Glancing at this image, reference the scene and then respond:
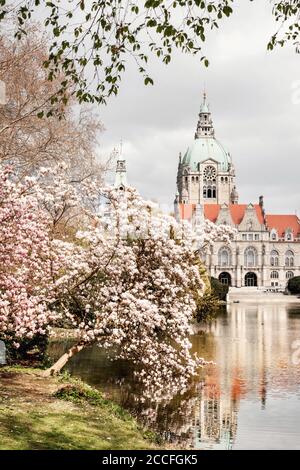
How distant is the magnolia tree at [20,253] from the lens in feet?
45.3

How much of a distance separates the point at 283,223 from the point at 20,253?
407 ft

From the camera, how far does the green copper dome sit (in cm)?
15212

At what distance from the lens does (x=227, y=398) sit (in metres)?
18.3

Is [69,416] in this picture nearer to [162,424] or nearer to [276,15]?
[162,424]

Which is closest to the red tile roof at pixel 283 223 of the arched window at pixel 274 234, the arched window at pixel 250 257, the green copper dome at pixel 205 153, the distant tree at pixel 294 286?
the arched window at pixel 274 234

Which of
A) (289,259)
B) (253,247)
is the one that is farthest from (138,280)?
(289,259)

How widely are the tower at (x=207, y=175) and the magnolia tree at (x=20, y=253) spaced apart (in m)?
135

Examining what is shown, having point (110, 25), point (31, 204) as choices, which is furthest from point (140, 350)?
point (110, 25)

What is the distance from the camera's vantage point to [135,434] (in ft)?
40.0

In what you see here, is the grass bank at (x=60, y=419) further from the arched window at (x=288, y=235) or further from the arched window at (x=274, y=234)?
the arched window at (x=288, y=235)

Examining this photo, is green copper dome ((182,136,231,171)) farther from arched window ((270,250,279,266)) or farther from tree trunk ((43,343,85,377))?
tree trunk ((43,343,85,377))

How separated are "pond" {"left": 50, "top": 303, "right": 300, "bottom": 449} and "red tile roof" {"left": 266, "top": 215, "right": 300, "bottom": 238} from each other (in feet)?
338

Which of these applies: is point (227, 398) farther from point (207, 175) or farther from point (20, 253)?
point (207, 175)
